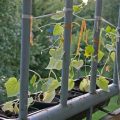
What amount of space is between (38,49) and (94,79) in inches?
233

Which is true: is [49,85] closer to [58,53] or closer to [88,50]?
[58,53]

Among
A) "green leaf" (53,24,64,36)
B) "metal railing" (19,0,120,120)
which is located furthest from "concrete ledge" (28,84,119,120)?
"green leaf" (53,24,64,36)

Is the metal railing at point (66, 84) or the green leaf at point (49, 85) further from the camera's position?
the green leaf at point (49, 85)

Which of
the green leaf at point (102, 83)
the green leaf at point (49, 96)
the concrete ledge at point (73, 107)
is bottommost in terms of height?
the concrete ledge at point (73, 107)

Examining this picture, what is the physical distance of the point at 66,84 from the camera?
1591 mm

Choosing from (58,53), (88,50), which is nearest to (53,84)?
(58,53)

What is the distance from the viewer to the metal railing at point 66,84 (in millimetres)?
1285

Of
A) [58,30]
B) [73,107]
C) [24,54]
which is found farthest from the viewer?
[58,30]

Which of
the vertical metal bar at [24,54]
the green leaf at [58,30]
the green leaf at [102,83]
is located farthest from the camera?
the green leaf at [102,83]

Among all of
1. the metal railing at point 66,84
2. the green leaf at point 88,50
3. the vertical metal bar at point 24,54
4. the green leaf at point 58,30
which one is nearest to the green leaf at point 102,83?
the metal railing at point 66,84

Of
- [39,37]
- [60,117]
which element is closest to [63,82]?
[60,117]

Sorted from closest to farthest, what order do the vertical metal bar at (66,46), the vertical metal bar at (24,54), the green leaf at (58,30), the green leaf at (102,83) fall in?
the vertical metal bar at (24,54) < the vertical metal bar at (66,46) < the green leaf at (58,30) < the green leaf at (102,83)

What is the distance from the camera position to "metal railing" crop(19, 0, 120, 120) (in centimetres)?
129

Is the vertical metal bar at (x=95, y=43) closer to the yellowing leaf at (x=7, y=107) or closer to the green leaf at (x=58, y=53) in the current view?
the green leaf at (x=58, y=53)
